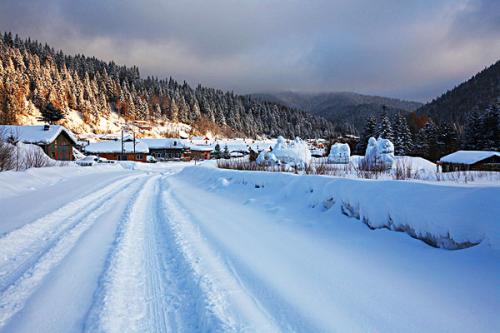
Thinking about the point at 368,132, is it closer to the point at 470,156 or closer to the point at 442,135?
the point at 442,135

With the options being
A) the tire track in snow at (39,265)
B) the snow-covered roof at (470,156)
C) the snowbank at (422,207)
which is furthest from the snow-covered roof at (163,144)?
the snowbank at (422,207)

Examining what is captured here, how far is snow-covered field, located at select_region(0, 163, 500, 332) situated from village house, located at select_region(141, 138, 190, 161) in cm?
7560

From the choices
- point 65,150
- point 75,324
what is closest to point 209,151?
point 65,150

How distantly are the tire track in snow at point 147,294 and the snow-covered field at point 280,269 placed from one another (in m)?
0.02

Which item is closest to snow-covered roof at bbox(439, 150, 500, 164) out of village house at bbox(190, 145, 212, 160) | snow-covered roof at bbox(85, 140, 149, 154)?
snow-covered roof at bbox(85, 140, 149, 154)

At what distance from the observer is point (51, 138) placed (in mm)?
43562

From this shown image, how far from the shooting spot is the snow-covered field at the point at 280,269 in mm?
2568

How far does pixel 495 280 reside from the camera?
2717 mm

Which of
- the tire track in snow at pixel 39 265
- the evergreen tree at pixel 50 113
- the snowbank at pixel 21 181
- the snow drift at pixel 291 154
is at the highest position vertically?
the evergreen tree at pixel 50 113

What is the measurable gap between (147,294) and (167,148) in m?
80.7

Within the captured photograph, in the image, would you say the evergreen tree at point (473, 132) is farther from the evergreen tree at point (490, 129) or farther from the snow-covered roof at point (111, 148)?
the snow-covered roof at point (111, 148)

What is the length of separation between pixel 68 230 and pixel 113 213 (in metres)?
1.77

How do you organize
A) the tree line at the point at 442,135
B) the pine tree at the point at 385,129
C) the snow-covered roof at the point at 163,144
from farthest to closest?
the snow-covered roof at the point at 163,144 → the pine tree at the point at 385,129 → the tree line at the point at 442,135

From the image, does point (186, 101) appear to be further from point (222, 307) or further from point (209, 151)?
point (222, 307)
